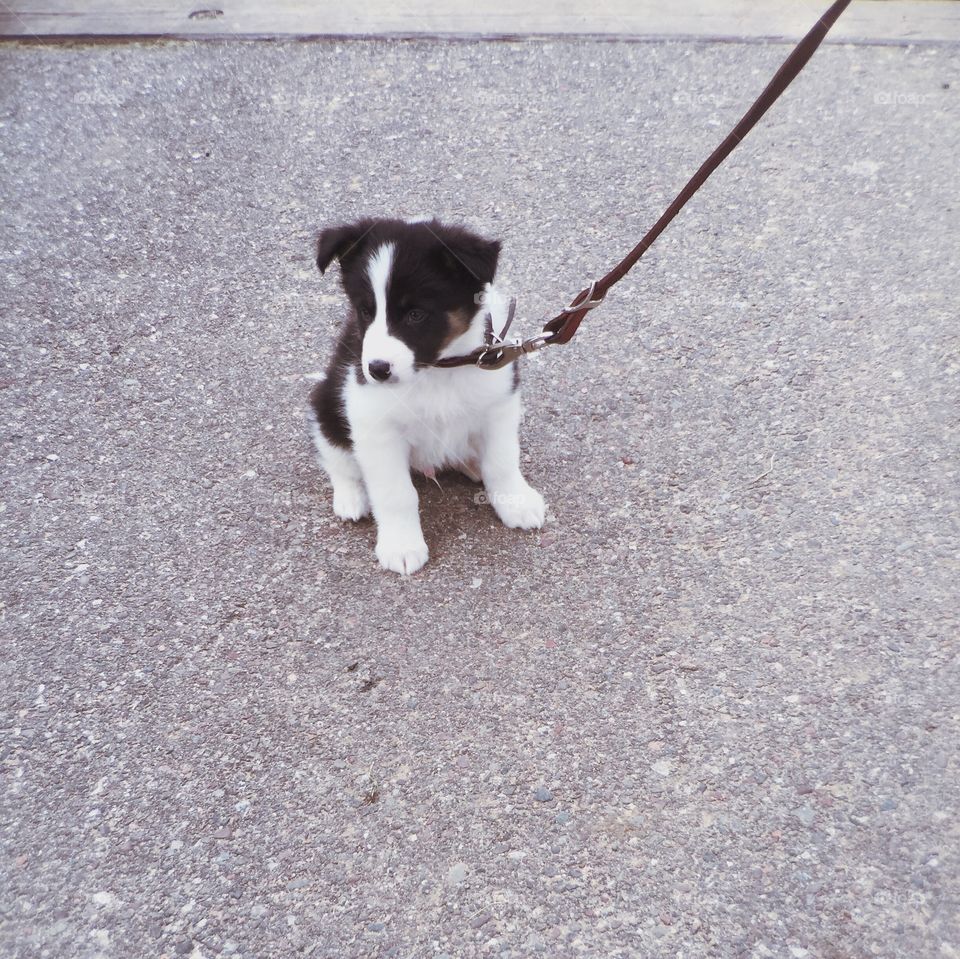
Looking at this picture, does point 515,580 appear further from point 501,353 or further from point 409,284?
point 409,284

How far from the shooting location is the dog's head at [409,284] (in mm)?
2426

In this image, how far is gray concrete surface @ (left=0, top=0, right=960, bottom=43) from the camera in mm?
5859

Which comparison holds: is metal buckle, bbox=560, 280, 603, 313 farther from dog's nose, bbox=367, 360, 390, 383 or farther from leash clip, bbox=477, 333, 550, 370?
Answer: dog's nose, bbox=367, 360, 390, 383

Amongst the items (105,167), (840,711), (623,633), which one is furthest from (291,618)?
(105,167)

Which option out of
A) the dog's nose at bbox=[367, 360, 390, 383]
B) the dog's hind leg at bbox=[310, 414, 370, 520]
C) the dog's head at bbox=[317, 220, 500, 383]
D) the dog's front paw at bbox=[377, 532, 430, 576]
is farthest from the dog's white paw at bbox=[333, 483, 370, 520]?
the dog's nose at bbox=[367, 360, 390, 383]

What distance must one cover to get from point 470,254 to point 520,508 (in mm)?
938

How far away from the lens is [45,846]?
231 centimetres

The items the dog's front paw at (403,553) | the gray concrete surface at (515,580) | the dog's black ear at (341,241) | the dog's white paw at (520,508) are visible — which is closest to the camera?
the gray concrete surface at (515,580)

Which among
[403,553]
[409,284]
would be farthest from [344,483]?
[409,284]

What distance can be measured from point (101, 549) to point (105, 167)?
2885 mm

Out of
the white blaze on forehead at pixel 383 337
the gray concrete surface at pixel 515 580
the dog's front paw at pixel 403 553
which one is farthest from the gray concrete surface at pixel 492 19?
the dog's front paw at pixel 403 553

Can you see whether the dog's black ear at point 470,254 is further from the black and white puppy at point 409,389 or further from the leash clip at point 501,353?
the leash clip at point 501,353

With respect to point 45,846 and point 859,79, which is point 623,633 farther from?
point 859,79

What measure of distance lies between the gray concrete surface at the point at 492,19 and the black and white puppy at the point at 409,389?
3.97 metres
